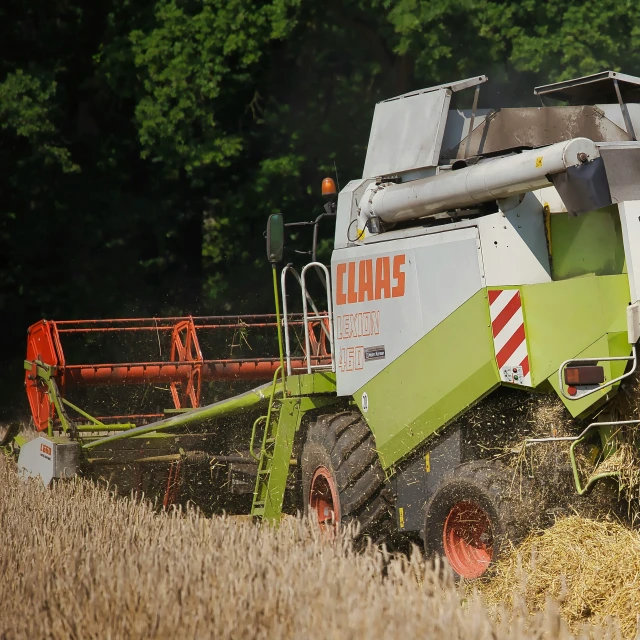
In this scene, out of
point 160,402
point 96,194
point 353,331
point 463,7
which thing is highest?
point 463,7

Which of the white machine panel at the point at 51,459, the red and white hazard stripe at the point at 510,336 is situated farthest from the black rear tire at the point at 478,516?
the white machine panel at the point at 51,459

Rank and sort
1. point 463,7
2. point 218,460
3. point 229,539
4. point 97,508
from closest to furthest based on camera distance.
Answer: point 229,539, point 97,508, point 218,460, point 463,7

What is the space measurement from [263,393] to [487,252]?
119 inches

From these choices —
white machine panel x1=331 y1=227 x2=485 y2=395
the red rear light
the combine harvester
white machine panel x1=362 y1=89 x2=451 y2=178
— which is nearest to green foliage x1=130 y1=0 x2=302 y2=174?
the combine harvester

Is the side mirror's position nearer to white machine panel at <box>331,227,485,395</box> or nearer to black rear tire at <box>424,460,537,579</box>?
white machine panel at <box>331,227,485,395</box>

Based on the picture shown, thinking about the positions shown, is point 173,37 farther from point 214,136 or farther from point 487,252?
point 487,252

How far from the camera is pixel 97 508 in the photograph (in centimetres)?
707

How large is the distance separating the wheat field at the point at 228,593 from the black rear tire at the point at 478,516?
0.35 m

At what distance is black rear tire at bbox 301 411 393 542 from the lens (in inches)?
269

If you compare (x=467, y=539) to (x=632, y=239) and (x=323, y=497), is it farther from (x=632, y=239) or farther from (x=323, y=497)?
(x=632, y=239)

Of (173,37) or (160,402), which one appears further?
(173,37)

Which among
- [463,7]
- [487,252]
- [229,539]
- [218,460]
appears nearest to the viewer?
[229,539]

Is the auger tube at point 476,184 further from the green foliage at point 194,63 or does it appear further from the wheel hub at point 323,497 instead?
the green foliage at point 194,63

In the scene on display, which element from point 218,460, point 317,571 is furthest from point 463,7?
point 317,571
